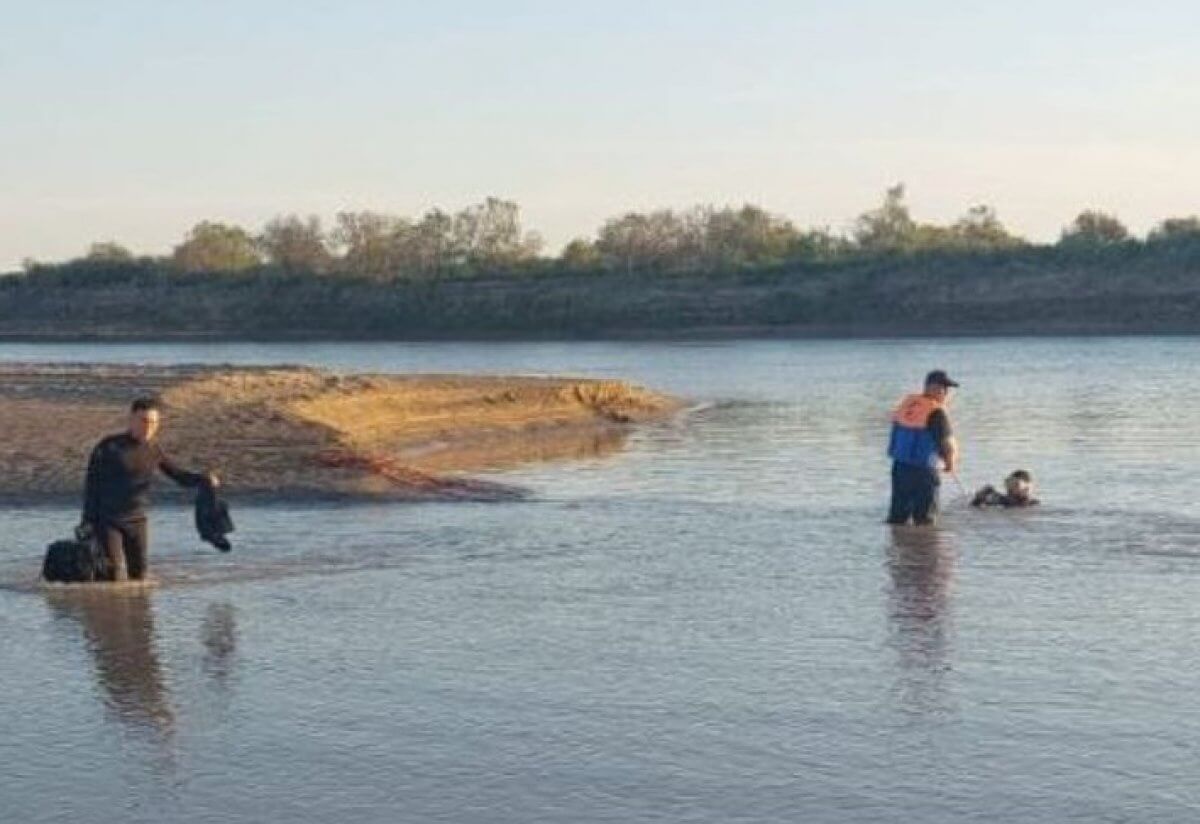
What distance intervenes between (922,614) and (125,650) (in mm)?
4815

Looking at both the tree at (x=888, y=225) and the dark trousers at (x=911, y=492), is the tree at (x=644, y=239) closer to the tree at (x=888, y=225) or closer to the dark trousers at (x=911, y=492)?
the tree at (x=888, y=225)

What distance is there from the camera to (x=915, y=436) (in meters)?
17.9

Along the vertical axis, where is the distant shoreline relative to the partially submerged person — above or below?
above

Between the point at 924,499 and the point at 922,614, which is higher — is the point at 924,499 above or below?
above

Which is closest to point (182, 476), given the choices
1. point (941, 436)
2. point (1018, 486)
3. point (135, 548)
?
point (135, 548)

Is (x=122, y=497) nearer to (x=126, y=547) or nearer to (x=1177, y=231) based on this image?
(x=126, y=547)

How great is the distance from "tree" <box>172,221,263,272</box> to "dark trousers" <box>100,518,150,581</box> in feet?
331

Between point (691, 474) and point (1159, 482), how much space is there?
517 cm

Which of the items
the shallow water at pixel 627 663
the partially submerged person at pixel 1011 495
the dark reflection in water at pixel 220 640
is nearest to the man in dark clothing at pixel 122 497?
the shallow water at pixel 627 663

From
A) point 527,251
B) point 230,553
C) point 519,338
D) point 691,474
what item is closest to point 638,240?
point 527,251

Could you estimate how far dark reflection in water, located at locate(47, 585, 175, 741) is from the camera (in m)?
10.2

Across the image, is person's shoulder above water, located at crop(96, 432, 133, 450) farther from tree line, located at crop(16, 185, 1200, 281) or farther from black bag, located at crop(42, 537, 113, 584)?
tree line, located at crop(16, 185, 1200, 281)

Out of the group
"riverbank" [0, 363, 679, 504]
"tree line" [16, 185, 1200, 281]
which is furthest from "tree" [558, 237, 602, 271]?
"riverbank" [0, 363, 679, 504]

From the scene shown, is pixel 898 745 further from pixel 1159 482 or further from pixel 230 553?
pixel 1159 482
